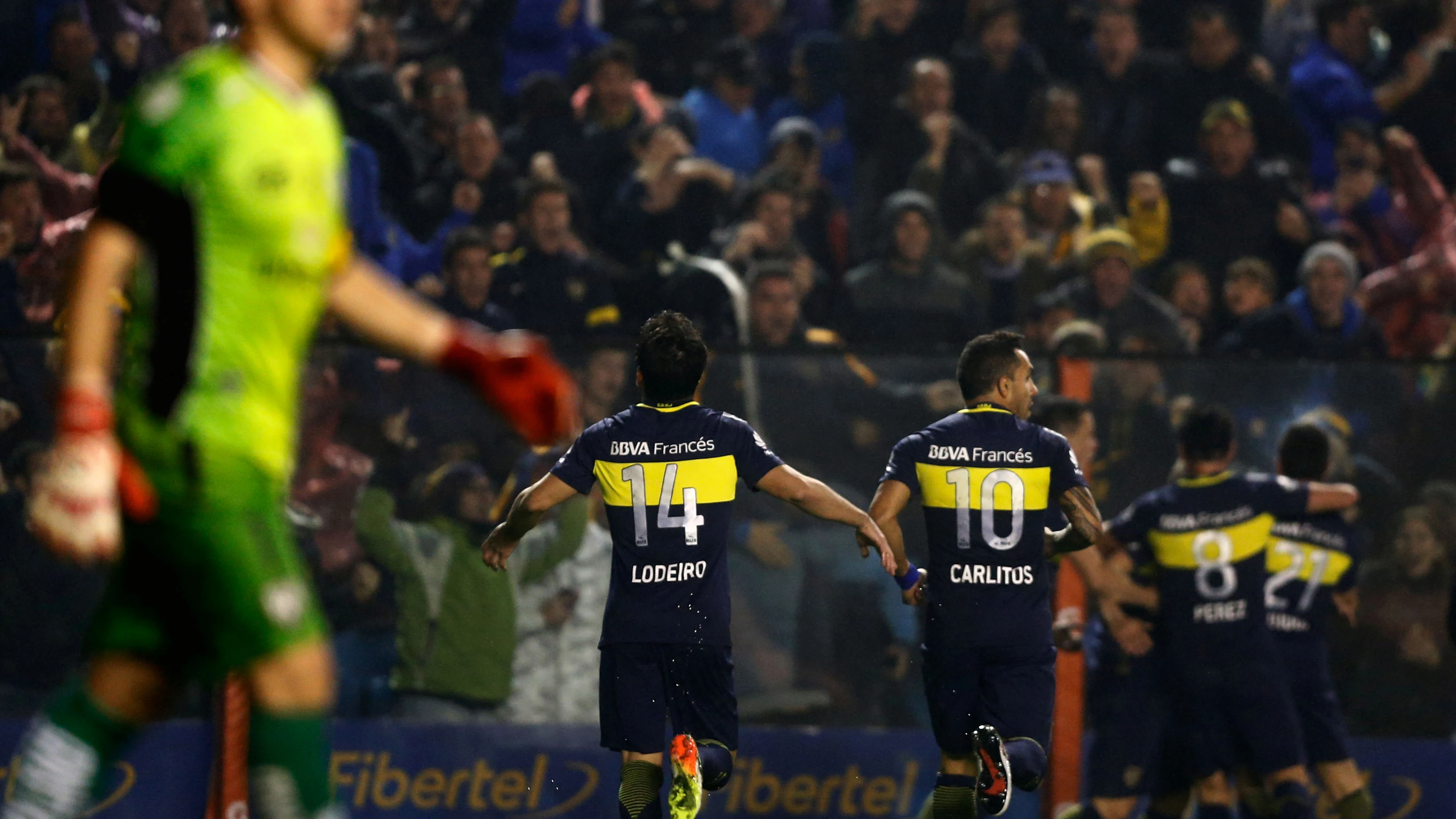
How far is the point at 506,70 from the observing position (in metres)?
12.2

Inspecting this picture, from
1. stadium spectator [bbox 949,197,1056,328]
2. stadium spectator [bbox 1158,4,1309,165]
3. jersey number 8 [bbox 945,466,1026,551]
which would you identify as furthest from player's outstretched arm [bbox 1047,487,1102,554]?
stadium spectator [bbox 1158,4,1309,165]

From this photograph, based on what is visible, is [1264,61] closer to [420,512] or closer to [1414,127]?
[1414,127]

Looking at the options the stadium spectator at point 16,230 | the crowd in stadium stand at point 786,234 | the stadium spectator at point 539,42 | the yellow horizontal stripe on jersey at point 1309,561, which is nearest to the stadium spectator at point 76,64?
the crowd in stadium stand at point 786,234

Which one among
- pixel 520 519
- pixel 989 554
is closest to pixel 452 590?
pixel 520 519

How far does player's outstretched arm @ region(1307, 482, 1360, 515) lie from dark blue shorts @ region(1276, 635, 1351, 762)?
2.13 ft

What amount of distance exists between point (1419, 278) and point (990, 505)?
5085mm

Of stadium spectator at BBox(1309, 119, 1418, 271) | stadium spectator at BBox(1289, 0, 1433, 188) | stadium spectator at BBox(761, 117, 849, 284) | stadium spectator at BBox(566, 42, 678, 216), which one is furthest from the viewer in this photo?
stadium spectator at BBox(1289, 0, 1433, 188)

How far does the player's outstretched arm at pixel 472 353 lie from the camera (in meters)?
3.60

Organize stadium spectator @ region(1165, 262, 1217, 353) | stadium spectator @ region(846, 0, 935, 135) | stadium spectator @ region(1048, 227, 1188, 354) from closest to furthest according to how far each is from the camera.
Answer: stadium spectator @ region(1048, 227, 1188, 354), stadium spectator @ region(1165, 262, 1217, 353), stadium spectator @ region(846, 0, 935, 135)

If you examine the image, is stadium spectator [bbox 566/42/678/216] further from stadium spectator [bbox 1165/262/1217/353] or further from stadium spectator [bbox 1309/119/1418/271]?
stadium spectator [bbox 1309/119/1418/271]

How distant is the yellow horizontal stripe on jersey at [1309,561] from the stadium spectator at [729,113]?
4690 millimetres

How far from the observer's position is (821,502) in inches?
265

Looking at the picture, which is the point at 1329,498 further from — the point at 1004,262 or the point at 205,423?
the point at 205,423

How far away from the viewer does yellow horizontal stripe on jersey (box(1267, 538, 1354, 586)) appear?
822 cm
